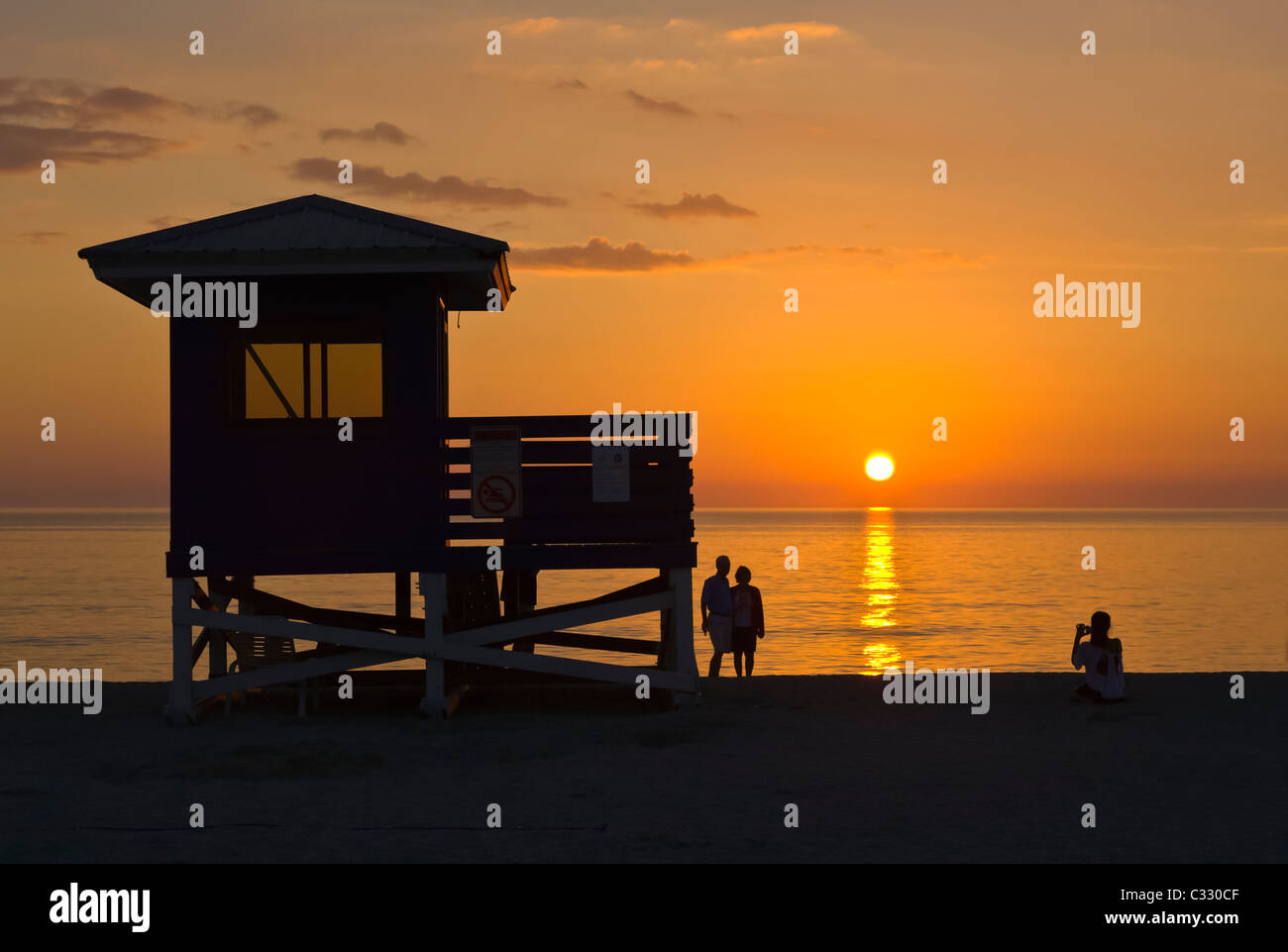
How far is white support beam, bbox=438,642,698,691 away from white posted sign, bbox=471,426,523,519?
159cm

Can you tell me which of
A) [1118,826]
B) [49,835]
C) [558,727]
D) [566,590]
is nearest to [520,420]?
[558,727]

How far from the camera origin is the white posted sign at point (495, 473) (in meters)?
14.4

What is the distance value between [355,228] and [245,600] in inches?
195

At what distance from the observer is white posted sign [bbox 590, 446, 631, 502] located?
1451 cm

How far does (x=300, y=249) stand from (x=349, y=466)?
8.11 feet

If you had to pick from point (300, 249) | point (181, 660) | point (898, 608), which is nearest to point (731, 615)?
point (181, 660)

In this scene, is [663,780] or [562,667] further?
[562,667]

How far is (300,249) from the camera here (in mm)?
13883

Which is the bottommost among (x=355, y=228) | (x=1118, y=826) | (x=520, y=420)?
A: (x=1118, y=826)

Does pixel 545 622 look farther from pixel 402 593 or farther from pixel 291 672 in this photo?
pixel 402 593

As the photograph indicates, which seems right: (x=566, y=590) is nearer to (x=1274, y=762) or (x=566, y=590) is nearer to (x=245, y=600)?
(x=245, y=600)

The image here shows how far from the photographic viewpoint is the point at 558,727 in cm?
1364

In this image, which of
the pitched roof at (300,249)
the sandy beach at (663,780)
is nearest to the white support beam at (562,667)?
the sandy beach at (663,780)

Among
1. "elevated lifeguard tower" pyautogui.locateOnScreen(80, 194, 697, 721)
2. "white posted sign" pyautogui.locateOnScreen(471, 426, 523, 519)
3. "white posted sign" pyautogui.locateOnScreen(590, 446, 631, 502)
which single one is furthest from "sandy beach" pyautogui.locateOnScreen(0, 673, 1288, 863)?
"white posted sign" pyautogui.locateOnScreen(590, 446, 631, 502)
